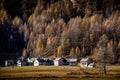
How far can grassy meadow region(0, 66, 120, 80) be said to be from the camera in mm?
→ 16484

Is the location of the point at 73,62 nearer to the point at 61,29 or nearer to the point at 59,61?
the point at 59,61

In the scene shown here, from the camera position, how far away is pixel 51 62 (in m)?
17.3

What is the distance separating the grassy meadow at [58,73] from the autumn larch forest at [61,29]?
770 mm

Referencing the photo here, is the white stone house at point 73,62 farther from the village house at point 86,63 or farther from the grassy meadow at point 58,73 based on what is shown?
the village house at point 86,63

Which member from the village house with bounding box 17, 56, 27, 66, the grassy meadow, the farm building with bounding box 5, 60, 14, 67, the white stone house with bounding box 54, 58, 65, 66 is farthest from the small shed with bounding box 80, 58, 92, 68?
the farm building with bounding box 5, 60, 14, 67

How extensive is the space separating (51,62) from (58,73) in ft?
3.34

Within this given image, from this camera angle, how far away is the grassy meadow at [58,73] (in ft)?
54.1

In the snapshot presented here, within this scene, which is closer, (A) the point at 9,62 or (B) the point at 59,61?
(B) the point at 59,61

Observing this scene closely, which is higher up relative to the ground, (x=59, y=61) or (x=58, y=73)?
(x=59, y=61)

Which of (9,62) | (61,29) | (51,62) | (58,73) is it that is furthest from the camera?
(61,29)

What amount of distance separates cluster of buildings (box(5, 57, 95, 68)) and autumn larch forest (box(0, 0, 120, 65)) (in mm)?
298

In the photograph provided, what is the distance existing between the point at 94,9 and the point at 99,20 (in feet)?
3.50

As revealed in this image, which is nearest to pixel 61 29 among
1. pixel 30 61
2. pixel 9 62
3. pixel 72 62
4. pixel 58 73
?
pixel 72 62

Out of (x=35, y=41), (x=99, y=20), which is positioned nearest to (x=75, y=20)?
(x=99, y=20)
